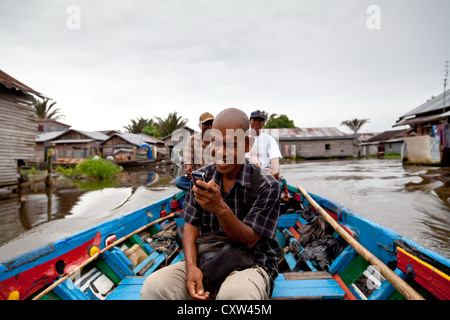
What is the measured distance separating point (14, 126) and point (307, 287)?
11919mm

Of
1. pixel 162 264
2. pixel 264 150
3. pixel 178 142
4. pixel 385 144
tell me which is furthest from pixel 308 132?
pixel 162 264

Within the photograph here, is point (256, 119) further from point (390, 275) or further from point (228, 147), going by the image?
point (390, 275)

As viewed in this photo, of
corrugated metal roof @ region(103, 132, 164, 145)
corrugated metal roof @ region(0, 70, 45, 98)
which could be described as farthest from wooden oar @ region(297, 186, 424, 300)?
corrugated metal roof @ region(103, 132, 164, 145)

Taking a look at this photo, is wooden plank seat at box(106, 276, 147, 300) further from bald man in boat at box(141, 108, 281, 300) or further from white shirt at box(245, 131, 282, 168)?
white shirt at box(245, 131, 282, 168)

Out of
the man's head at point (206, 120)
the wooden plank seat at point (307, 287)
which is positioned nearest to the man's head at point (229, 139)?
the wooden plank seat at point (307, 287)

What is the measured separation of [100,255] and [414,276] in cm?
244

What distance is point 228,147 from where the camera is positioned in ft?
4.46

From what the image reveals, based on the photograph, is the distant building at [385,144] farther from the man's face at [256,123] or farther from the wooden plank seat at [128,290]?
the wooden plank seat at [128,290]

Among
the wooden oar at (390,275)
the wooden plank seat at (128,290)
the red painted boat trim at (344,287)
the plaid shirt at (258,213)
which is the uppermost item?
the plaid shirt at (258,213)

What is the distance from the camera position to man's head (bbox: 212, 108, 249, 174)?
1357 mm

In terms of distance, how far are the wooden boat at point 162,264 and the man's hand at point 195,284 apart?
2.45 ft

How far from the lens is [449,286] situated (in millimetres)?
1306

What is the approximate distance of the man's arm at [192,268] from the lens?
1.21m
